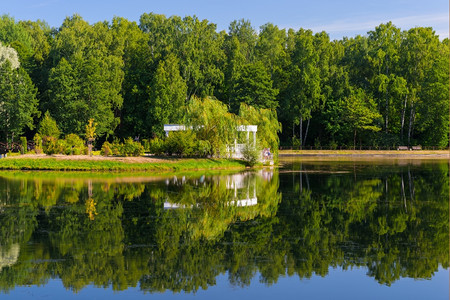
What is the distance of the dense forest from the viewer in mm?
74500

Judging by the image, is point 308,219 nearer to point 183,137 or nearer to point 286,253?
point 286,253

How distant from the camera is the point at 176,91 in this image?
77.3 m

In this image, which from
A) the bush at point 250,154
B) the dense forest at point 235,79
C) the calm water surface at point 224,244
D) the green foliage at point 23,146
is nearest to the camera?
the calm water surface at point 224,244

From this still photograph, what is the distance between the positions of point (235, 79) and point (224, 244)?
2886 inches

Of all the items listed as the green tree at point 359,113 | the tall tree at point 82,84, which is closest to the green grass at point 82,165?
the tall tree at point 82,84

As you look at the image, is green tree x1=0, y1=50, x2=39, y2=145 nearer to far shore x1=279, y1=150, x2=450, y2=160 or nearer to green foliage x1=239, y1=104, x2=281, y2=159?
green foliage x1=239, y1=104, x2=281, y2=159

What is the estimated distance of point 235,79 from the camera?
87250 mm

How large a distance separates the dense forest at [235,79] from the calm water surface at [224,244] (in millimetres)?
48474

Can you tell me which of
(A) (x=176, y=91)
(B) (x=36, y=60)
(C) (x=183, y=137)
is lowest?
(C) (x=183, y=137)

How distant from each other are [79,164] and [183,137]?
30.4ft

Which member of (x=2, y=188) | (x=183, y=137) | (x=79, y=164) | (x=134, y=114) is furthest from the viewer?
(x=134, y=114)

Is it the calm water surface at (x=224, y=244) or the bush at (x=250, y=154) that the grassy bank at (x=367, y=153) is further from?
the calm water surface at (x=224, y=244)

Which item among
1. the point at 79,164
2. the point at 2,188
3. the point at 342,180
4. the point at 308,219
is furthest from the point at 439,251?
the point at 79,164

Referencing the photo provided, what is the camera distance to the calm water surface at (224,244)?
1178 centimetres
